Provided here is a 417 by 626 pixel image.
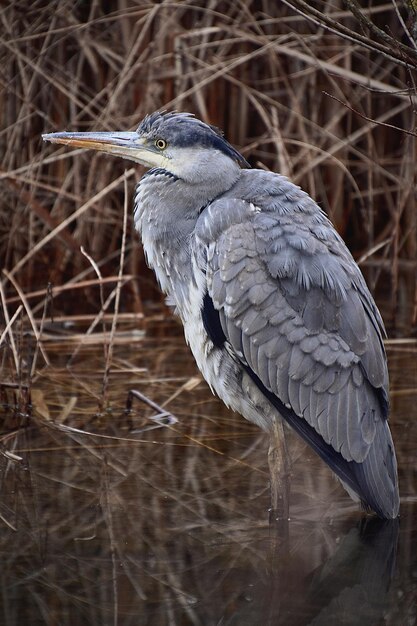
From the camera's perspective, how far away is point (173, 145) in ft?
15.2

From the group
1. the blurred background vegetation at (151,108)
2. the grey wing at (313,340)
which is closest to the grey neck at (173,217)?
the grey wing at (313,340)

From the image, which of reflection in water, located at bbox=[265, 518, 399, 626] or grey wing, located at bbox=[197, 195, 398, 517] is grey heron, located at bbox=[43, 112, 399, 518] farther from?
reflection in water, located at bbox=[265, 518, 399, 626]

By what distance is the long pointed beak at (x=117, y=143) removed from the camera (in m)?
4.71

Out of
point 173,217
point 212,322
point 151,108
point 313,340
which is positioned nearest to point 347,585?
point 313,340

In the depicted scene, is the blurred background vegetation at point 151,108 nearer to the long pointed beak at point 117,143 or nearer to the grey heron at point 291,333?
the long pointed beak at point 117,143

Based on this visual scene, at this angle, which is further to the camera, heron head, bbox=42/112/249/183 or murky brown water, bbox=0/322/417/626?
heron head, bbox=42/112/249/183

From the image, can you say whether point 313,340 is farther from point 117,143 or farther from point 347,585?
point 117,143

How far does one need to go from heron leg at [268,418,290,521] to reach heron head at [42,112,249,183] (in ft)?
3.83

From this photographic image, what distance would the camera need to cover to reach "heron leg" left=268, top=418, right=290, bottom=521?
427cm

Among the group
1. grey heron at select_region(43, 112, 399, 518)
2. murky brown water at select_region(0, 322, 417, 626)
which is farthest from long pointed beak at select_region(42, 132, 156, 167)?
murky brown water at select_region(0, 322, 417, 626)

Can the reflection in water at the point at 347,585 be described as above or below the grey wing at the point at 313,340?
below

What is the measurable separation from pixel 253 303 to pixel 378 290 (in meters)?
4.01

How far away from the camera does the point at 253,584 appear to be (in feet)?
11.9

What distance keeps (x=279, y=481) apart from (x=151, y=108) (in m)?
3.67
